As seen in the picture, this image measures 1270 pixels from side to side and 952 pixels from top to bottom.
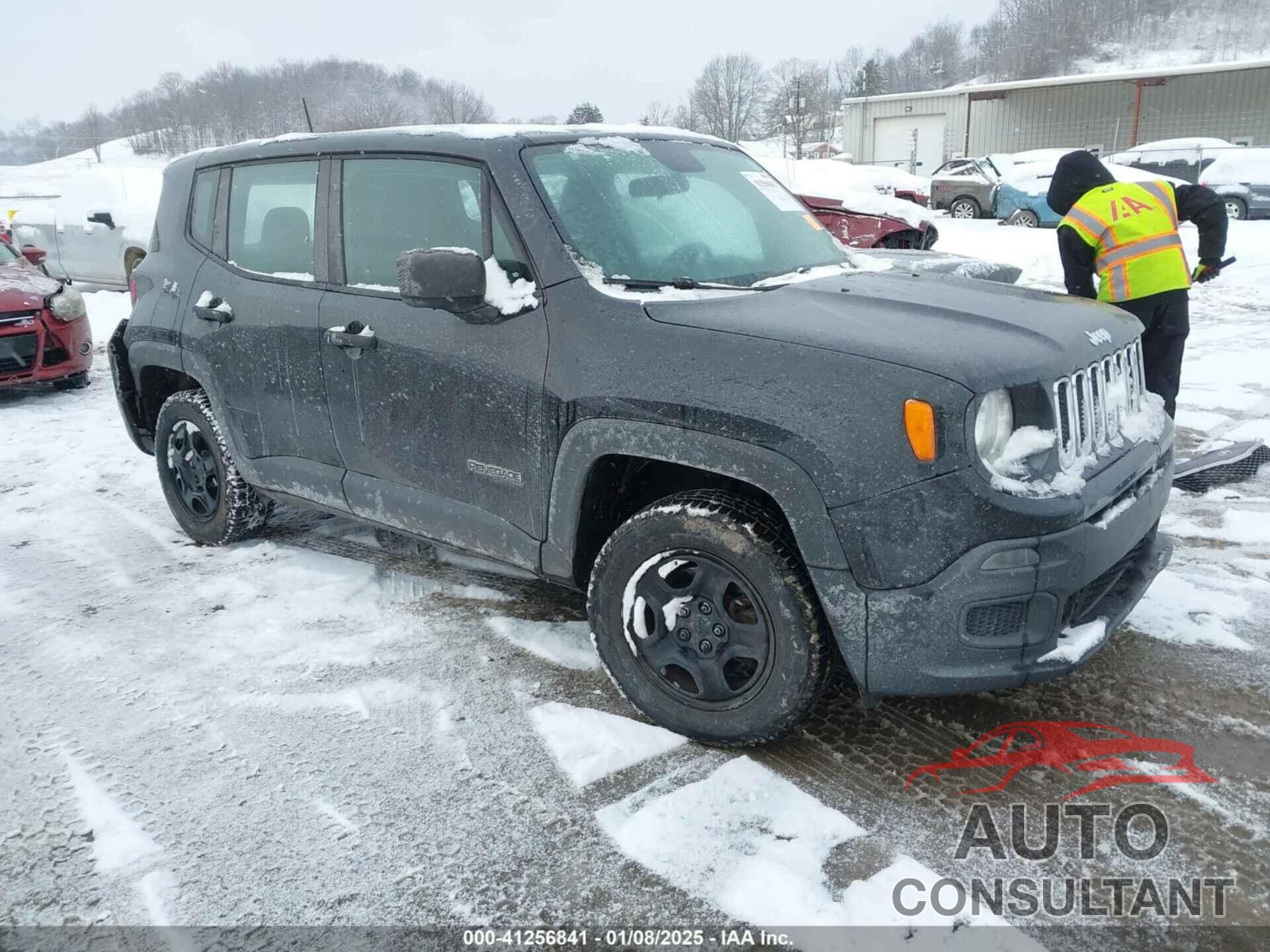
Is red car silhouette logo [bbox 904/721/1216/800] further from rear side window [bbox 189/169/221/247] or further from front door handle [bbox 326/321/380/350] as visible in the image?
rear side window [bbox 189/169/221/247]

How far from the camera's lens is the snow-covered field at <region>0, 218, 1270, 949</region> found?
2.36 meters

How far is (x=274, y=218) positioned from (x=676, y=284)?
208 centimetres

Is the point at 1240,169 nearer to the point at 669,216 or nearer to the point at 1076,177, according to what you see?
the point at 1076,177

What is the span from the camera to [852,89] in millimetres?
112750

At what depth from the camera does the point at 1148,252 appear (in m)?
4.97

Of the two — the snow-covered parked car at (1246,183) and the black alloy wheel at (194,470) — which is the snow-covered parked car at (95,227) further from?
the snow-covered parked car at (1246,183)

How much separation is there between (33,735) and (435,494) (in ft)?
5.08

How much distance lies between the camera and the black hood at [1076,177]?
5.29m

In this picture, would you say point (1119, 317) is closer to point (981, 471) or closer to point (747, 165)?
point (981, 471)

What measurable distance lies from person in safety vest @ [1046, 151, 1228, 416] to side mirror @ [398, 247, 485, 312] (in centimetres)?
348

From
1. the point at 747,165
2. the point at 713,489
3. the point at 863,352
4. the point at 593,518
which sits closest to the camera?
the point at 863,352

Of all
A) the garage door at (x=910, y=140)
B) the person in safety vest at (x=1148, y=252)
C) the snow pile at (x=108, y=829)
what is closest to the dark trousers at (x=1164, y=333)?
the person in safety vest at (x=1148, y=252)

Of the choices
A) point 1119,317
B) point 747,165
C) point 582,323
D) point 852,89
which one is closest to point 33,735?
point 582,323

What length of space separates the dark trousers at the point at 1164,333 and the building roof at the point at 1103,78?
149 ft
